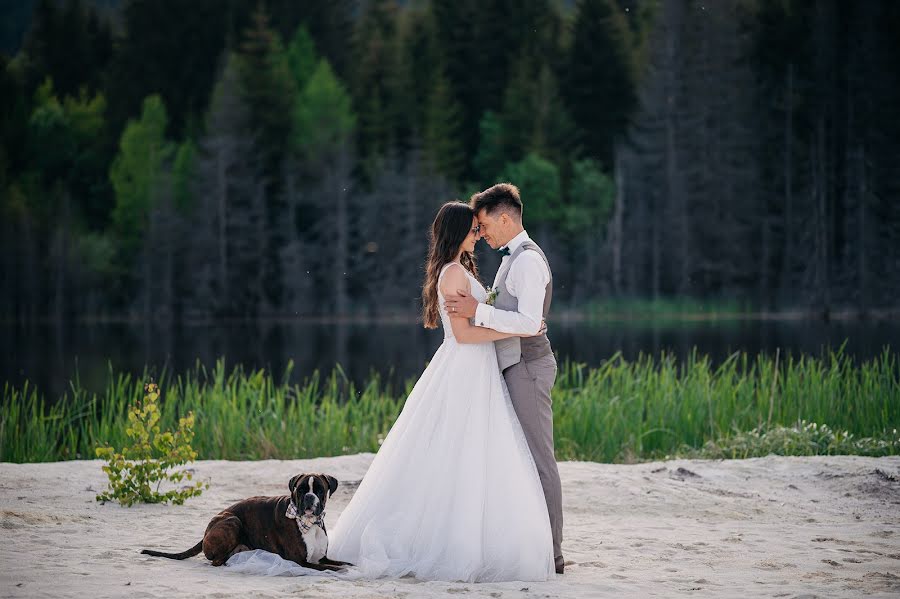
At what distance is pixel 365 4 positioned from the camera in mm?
59125

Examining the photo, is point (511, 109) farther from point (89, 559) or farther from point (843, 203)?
point (89, 559)

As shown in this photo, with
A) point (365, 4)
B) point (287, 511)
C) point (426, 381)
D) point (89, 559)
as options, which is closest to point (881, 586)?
point (426, 381)

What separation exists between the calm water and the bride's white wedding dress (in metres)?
13.3

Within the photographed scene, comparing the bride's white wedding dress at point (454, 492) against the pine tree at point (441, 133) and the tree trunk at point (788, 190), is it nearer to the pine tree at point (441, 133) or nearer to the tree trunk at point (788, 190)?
the tree trunk at point (788, 190)

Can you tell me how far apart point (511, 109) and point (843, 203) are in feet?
50.3

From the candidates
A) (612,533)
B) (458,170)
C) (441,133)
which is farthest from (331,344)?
(612,533)

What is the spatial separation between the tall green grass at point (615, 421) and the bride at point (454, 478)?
16.9ft

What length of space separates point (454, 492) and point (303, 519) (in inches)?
33.8

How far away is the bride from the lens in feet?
21.0

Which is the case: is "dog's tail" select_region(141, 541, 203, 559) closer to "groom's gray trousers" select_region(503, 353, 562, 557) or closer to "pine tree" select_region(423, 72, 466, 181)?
"groom's gray trousers" select_region(503, 353, 562, 557)

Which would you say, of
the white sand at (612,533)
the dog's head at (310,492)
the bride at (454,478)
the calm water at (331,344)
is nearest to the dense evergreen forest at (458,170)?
the calm water at (331,344)

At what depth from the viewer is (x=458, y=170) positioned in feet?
174

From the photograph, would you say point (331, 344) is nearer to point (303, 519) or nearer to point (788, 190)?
point (788, 190)

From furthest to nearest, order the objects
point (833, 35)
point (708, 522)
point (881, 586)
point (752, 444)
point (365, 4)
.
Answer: point (365, 4) < point (833, 35) < point (752, 444) < point (708, 522) < point (881, 586)
